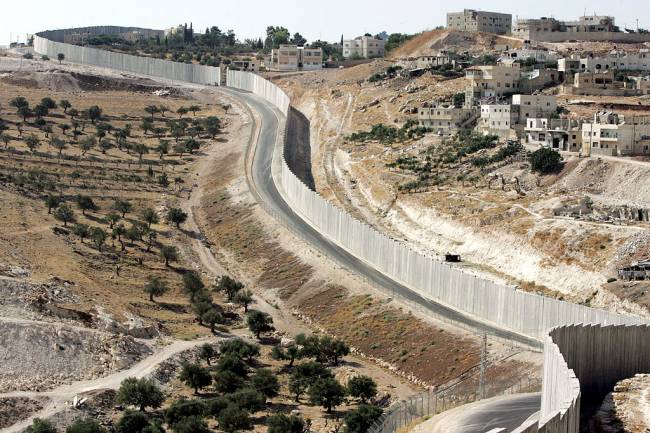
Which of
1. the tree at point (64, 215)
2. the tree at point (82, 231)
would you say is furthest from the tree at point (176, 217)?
the tree at point (82, 231)

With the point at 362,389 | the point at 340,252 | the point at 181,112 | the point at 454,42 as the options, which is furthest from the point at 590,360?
the point at 454,42

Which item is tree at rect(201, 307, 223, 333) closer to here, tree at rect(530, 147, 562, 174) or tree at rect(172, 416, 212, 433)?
tree at rect(172, 416, 212, 433)

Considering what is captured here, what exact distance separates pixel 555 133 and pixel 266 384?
54214 mm

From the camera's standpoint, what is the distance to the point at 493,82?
136 meters

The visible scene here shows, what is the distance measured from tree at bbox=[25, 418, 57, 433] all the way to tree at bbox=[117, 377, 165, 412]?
4409 millimetres

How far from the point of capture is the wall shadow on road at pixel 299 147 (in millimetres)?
123000

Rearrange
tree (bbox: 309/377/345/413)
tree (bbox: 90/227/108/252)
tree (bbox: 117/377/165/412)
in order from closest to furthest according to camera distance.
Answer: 1. tree (bbox: 117/377/165/412)
2. tree (bbox: 309/377/345/413)
3. tree (bbox: 90/227/108/252)

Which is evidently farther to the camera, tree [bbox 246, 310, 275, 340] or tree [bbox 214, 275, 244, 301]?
tree [bbox 214, 275, 244, 301]

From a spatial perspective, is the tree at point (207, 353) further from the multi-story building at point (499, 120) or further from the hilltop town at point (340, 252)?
the multi-story building at point (499, 120)

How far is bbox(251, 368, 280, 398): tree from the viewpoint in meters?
64.1

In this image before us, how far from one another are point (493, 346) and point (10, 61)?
133m

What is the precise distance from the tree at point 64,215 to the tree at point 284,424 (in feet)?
154

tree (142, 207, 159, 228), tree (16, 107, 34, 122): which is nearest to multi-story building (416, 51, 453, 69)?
tree (16, 107, 34, 122)

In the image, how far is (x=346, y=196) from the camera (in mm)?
111938
